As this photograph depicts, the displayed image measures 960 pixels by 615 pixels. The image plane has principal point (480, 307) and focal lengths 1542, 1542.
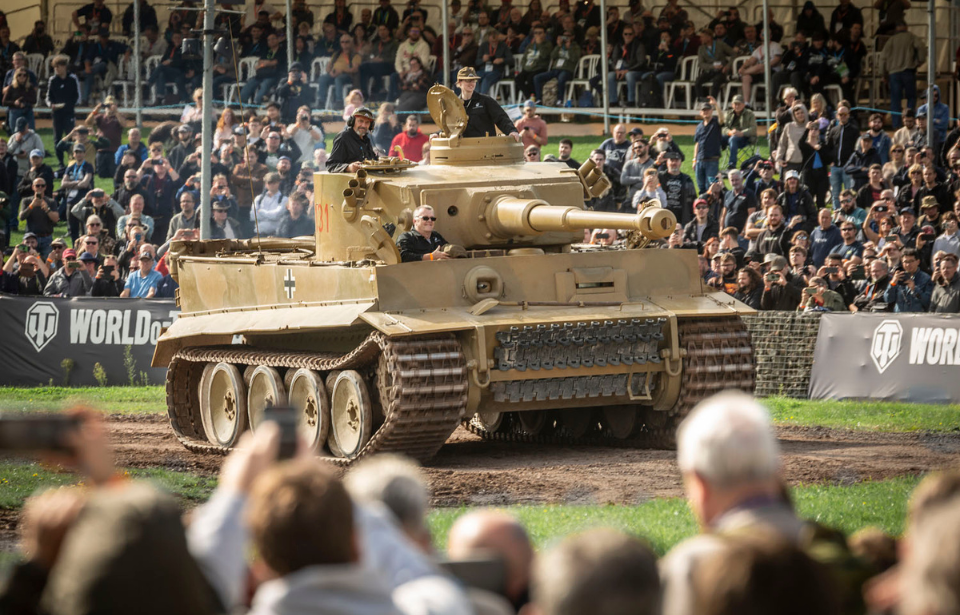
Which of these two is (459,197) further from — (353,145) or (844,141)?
(844,141)

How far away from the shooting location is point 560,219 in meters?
14.1

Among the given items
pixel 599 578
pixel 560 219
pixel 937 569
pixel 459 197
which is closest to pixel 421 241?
pixel 459 197

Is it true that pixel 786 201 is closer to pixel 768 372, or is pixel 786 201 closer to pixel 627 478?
pixel 768 372

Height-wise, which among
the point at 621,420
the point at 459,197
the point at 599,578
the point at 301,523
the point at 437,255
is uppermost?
the point at 459,197

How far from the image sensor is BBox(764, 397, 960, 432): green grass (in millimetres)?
15729

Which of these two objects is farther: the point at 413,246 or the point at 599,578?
the point at 413,246

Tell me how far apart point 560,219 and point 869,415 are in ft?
15.4

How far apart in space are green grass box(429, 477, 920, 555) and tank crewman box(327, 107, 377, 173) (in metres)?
5.55

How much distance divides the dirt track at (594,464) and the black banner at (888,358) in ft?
5.57

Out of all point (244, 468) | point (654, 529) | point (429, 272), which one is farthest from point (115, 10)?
point (244, 468)

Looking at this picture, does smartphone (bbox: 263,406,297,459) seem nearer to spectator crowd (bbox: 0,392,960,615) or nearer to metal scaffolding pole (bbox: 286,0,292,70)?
spectator crowd (bbox: 0,392,960,615)

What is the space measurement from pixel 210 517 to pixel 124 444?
12.2 metres

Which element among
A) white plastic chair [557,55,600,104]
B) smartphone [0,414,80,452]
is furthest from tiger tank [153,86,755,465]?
white plastic chair [557,55,600,104]

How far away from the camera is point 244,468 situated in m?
4.68
